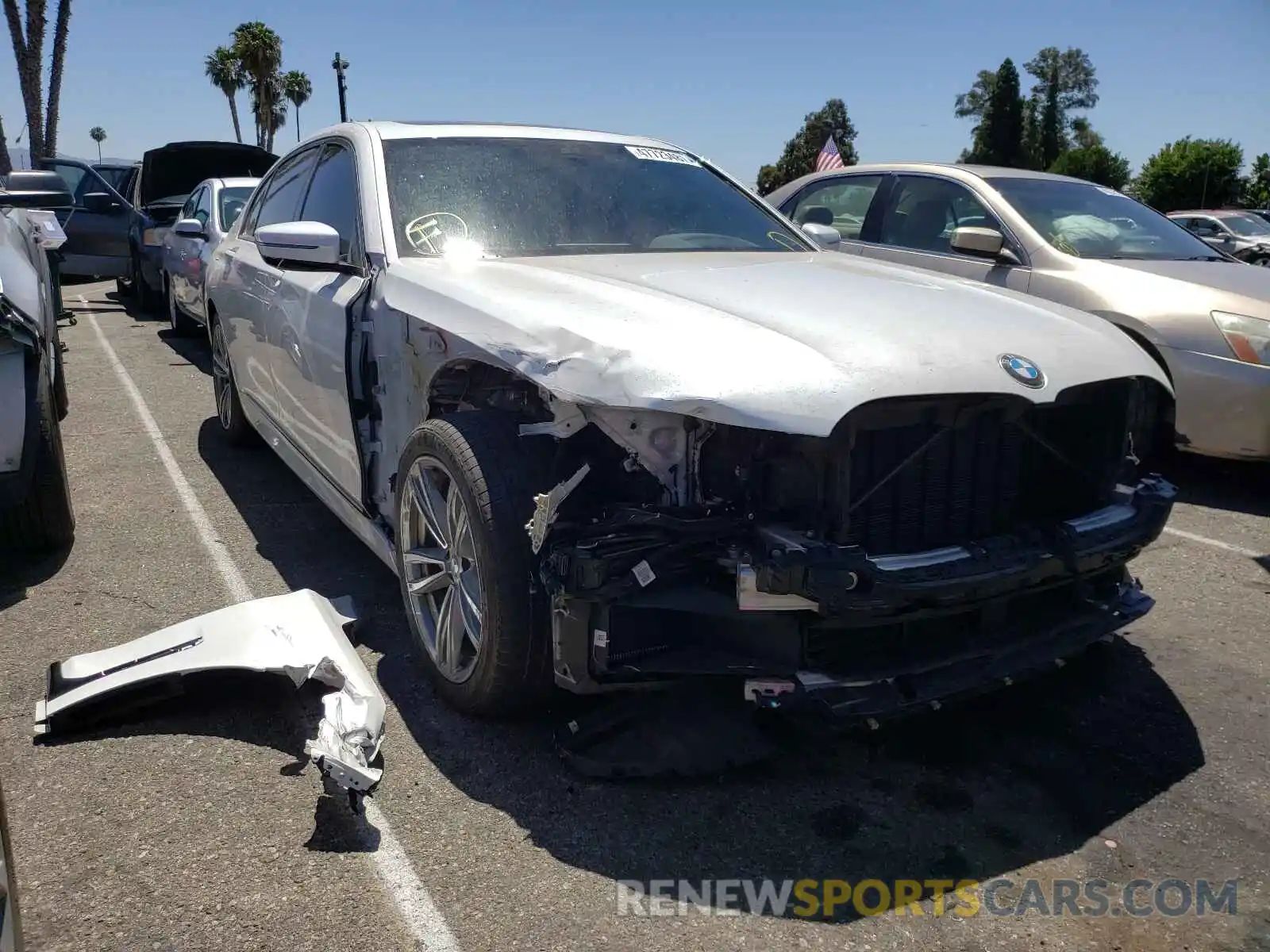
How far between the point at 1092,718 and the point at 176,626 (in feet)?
9.33

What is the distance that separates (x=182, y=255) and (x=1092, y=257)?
7.89m

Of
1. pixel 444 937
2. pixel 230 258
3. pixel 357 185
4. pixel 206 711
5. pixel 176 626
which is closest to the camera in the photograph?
pixel 444 937

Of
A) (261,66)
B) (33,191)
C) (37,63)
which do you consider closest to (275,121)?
(261,66)

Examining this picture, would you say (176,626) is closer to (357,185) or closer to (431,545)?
(431,545)

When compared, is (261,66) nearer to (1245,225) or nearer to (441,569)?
(1245,225)

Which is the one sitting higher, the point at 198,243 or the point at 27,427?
the point at 198,243

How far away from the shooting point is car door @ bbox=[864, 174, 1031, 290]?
598 centimetres

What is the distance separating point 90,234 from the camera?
1287cm

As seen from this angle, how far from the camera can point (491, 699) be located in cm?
284

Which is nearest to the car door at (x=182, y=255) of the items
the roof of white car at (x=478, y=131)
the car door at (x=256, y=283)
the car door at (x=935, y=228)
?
the car door at (x=256, y=283)

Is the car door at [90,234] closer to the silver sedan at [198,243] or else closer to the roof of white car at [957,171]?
the silver sedan at [198,243]

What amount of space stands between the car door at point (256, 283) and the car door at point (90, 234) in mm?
8527

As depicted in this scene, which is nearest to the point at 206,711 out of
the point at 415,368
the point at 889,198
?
the point at 415,368

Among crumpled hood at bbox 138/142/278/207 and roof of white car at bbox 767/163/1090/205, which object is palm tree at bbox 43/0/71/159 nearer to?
crumpled hood at bbox 138/142/278/207
